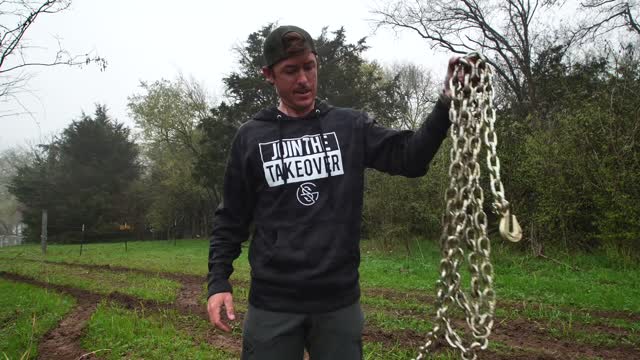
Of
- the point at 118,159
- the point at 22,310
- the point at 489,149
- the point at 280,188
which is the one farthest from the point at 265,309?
the point at 118,159

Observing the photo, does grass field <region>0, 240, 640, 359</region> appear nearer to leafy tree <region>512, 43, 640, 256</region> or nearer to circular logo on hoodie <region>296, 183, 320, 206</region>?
leafy tree <region>512, 43, 640, 256</region>

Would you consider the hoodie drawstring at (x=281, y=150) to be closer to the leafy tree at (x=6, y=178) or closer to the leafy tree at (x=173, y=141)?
the leafy tree at (x=173, y=141)

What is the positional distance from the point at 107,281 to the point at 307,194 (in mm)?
9945

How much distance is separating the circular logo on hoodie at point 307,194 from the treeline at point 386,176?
8.97m

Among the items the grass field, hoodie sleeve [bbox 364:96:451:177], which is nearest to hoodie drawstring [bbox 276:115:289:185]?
hoodie sleeve [bbox 364:96:451:177]

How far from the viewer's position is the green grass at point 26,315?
535 centimetres

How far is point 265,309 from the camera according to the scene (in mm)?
2070

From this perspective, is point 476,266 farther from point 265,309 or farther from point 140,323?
point 140,323

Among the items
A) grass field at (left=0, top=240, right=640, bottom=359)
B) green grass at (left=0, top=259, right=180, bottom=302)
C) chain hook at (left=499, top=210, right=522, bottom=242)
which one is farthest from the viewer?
green grass at (left=0, top=259, right=180, bottom=302)

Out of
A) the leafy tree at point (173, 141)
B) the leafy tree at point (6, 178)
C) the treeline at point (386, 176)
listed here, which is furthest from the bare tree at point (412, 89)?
the leafy tree at point (6, 178)

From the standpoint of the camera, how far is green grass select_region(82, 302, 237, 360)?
5.07 metres

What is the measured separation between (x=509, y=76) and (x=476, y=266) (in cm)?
1923

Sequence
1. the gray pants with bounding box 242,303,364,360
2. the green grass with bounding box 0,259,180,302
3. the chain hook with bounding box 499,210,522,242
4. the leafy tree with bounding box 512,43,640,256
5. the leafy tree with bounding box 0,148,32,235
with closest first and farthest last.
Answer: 1. the chain hook with bounding box 499,210,522,242
2. the gray pants with bounding box 242,303,364,360
3. the green grass with bounding box 0,259,180,302
4. the leafy tree with bounding box 512,43,640,256
5. the leafy tree with bounding box 0,148,32,235

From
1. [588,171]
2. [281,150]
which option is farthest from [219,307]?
[588,171]
